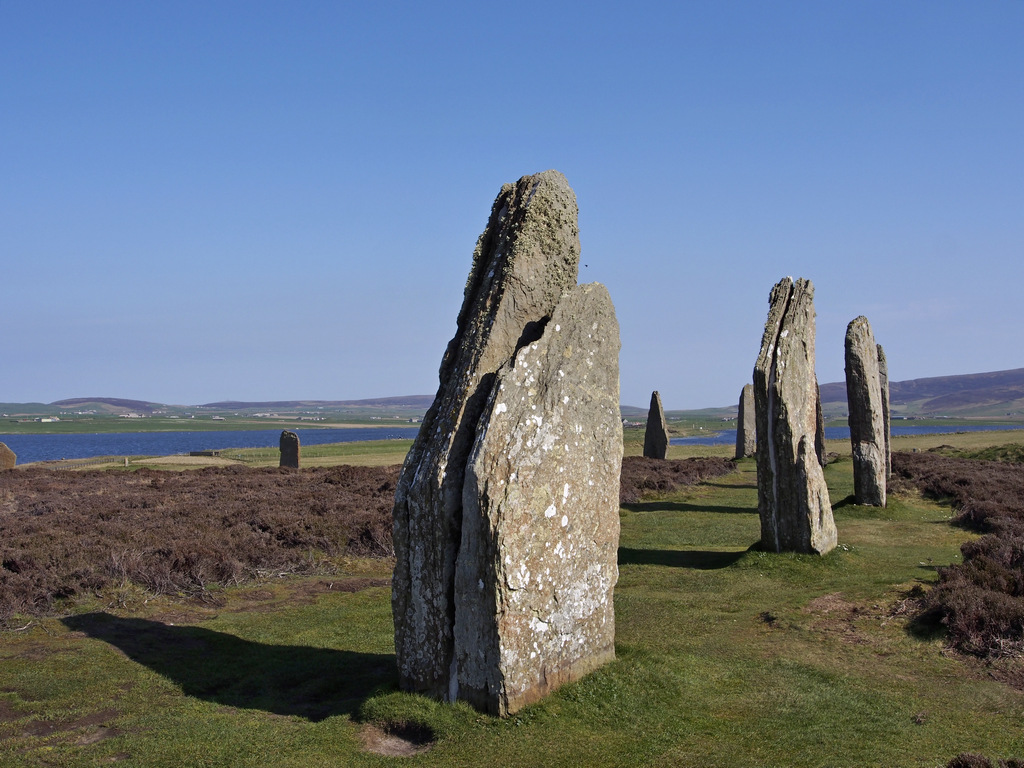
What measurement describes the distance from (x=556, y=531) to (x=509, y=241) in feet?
10.3

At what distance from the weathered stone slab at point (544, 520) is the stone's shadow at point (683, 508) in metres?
13.7

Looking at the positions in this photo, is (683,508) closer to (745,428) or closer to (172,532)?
(172,532)

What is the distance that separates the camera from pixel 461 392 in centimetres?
796

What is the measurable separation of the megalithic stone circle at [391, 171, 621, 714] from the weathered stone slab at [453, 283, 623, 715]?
20 millimetres

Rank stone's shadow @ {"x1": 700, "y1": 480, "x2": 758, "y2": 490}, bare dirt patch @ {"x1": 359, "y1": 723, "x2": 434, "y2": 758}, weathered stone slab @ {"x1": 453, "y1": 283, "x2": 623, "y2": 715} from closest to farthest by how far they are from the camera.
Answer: bare dirt patch @ {"x1": 359, "y1": 723, "x2": 434, "y2": 758}
weathered stone slab @ {"x1": 453, "y1": 283, "x2": 623, "y2": 715}
stone's shadow @ {"x1": 700, "y1": 480, "x2": 758, "y2": 490}

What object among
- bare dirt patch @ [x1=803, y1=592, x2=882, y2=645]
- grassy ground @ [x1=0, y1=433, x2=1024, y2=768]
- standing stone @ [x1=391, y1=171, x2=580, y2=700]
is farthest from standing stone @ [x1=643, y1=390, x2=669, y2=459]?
standing stone @ [x1=391, y1=171, x2=580, y2=700]

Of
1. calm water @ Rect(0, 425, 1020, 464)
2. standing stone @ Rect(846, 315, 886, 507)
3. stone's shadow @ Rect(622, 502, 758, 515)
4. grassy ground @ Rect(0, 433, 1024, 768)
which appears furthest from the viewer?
calm water @ Rect(0, 425, 1020, 464)

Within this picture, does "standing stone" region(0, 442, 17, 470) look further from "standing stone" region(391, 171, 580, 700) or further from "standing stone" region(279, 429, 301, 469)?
"standing stone" region(391, 171, 580, 700)

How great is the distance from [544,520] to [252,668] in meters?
4.42

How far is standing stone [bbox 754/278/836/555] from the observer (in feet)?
45.7

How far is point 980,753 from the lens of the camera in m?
6.13

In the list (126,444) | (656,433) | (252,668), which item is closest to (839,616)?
(252,668)

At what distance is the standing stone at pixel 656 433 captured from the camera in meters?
38.1

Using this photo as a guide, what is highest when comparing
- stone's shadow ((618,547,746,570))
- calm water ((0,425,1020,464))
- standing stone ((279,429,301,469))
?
standing stone ((279,429,301,469))
